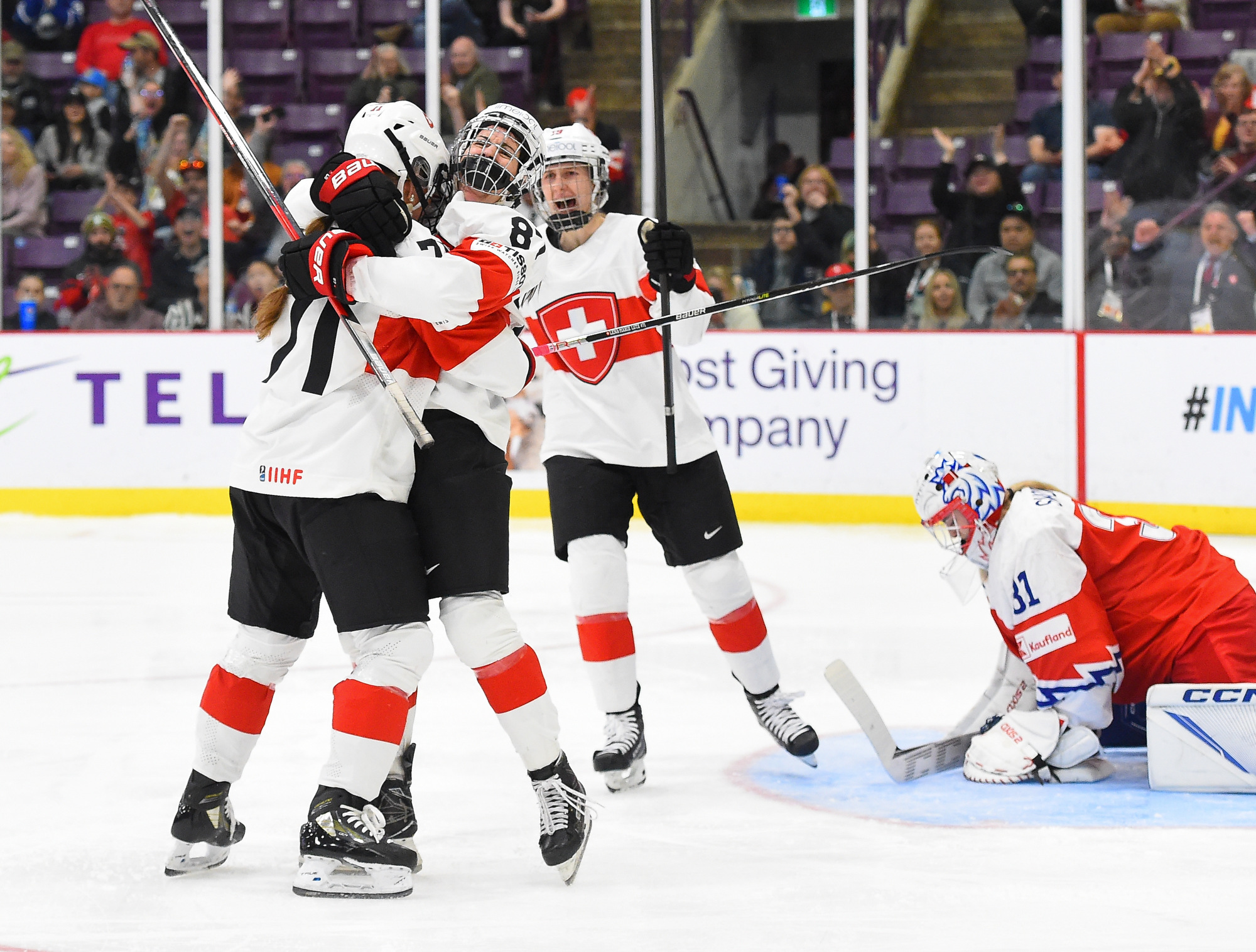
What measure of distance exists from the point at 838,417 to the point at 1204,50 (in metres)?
2.28

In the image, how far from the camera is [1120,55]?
7.59 m

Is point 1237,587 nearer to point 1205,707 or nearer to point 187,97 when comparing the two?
point 1205,707

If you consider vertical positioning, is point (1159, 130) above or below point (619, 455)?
above

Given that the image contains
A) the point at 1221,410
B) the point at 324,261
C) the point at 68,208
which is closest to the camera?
the point at 324,261

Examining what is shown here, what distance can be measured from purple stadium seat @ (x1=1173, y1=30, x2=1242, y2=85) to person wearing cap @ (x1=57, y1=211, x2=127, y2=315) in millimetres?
4886

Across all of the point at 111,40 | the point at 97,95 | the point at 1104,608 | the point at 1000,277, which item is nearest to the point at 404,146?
the point at 1104,608

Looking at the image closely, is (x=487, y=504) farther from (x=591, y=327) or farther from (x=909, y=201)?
(x=909, y=201)

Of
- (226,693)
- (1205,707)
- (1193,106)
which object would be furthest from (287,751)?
(1193,106)

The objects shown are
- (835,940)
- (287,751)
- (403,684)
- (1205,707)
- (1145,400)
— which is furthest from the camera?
(1145,400)

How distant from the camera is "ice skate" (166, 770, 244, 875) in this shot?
2682 mm

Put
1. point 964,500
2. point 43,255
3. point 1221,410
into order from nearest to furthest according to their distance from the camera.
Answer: point 964,500
point 1221,410
point 43,255

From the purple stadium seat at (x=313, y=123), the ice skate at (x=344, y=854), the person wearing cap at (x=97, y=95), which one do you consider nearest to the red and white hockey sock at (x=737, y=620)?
the ice skate at (x=344, y=854)

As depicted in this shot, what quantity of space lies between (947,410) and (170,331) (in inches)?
133

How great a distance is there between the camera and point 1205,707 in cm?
→ 308
